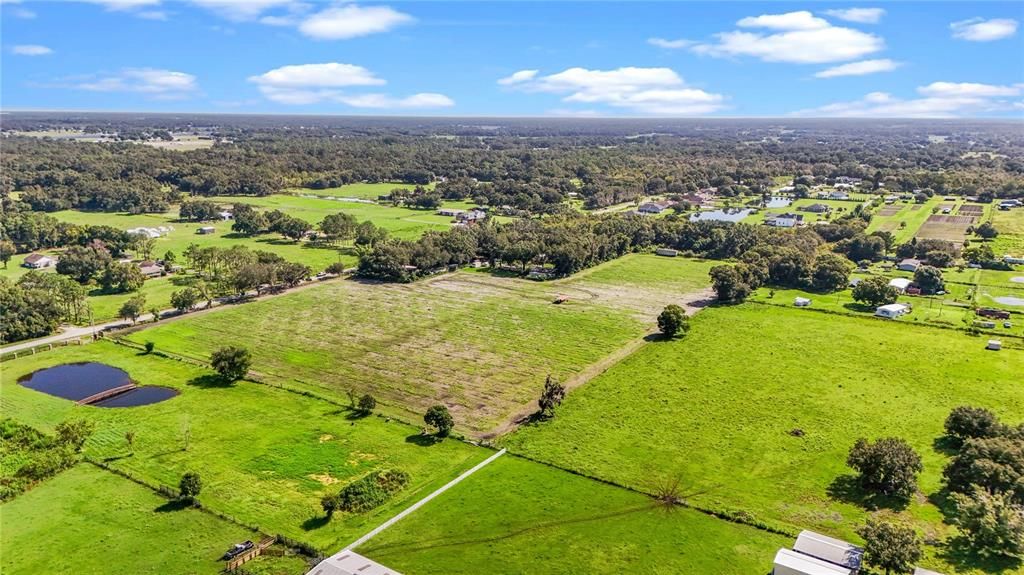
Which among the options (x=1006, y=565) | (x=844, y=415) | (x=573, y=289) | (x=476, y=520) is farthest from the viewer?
(x=573, y=289)

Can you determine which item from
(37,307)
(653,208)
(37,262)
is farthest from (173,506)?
(653,208)

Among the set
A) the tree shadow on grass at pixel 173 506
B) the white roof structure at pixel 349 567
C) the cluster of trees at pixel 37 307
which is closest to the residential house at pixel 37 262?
the cluster of trees at pixel 37 307

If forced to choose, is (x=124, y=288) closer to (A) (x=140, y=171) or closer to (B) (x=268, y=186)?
(B) (x=268, y=186)

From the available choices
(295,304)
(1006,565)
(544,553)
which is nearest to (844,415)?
(1006,565)

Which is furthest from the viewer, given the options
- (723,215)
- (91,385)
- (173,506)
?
(723,215)

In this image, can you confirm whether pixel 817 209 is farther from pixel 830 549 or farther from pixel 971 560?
pixel 830 549

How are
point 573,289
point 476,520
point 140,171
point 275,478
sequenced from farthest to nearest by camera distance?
point 140,171 → point 573,289 → point 275,478 → point 476,520
